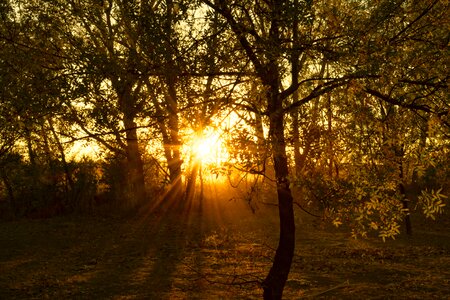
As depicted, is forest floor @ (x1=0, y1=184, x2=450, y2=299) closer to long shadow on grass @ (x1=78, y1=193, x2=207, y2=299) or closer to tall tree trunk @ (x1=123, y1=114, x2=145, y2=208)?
long shadow on grass @ (x1=78, y1=193, x2=207, y2=299)

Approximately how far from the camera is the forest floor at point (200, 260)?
49.2 feet

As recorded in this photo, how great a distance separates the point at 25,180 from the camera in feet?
117

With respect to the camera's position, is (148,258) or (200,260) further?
(148,258)

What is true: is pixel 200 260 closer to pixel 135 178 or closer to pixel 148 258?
pixel 148 258

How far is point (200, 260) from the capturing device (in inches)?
782

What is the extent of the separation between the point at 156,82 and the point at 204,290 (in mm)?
8204

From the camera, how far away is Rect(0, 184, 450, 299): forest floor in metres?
15.0

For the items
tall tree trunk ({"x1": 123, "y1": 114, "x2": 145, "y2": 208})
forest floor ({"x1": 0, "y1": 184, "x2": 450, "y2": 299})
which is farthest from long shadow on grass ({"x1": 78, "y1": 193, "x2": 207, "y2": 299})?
tall tree trunk ({"x1": 123, "y1": 114, "x2": 145, "y2": 208})

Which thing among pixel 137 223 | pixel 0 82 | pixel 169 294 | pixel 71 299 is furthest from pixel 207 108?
pixel 137 223

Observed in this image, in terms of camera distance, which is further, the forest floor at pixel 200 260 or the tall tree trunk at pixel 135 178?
the tall tree trunk at pixel 135 178

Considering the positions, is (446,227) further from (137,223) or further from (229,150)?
(229,150)

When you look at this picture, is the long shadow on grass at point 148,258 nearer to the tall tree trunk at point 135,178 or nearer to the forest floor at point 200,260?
the forest floor at point 200,260

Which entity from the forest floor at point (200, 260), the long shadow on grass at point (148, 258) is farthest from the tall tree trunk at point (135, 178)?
the forest floor at point (200, 260)

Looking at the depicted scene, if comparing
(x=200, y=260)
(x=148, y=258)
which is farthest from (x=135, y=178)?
(x=200, y=260)
